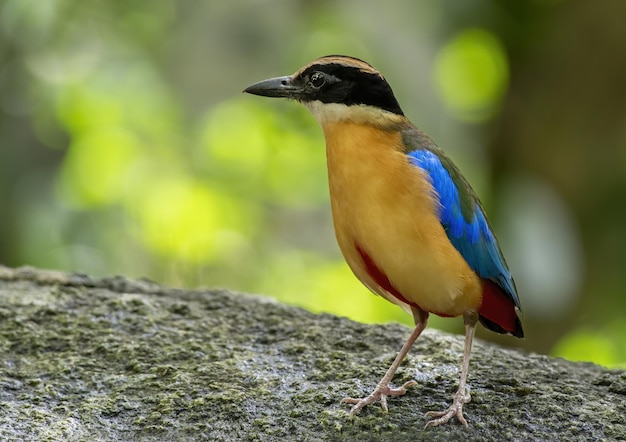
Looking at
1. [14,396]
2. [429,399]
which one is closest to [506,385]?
[429,399]

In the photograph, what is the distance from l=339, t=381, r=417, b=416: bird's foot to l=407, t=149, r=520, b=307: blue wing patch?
0.59m

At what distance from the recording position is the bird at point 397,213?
142 inches

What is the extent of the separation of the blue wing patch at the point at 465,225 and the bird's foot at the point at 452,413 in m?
0.52

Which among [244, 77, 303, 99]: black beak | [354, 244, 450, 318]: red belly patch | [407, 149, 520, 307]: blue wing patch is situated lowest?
[354, 244, 450, 318]: red belly patch

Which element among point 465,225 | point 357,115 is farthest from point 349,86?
point 465,225

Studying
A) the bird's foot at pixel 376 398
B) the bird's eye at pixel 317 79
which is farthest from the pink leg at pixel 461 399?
the bird's eye at pixel 317 79

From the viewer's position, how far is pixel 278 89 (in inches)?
160

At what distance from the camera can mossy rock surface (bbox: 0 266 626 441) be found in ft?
11.7

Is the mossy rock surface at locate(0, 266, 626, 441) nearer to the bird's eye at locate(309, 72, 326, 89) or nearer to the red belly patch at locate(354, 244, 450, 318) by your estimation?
the red belly patch at locate(354, 244, 450, 318)

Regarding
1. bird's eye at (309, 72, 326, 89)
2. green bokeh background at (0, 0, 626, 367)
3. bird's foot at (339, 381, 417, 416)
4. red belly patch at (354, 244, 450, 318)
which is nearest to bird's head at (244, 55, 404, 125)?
bird's eye at (309, 72, 326, 89)

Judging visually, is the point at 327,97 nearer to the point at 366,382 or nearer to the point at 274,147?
the point at 366,382

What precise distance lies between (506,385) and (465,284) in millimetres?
569

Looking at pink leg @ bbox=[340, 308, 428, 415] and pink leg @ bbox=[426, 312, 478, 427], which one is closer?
pink leg @ bbox=[426, 312, 478, 427]

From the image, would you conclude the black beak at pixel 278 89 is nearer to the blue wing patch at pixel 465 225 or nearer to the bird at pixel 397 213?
the bird at pixel 397 213
